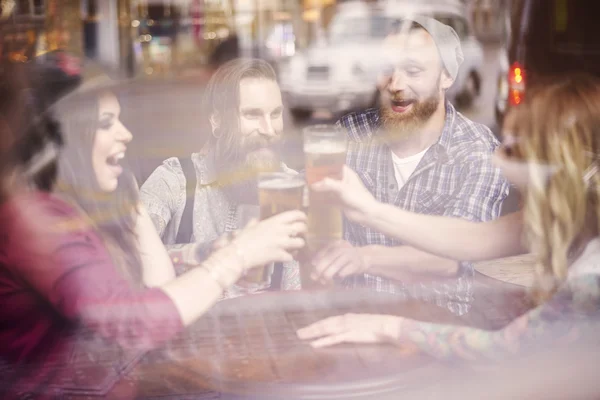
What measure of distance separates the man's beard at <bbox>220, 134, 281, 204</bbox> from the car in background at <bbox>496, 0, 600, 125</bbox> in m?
1.44

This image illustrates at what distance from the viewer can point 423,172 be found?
8.52ft

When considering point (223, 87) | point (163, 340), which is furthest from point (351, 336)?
point (223, 87)

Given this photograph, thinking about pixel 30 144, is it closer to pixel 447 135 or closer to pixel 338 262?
pixel 338 262

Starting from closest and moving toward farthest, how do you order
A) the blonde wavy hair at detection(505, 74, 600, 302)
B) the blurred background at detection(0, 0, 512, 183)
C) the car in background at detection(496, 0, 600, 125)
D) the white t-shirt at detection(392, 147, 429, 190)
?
the blonde wavy hair at detection(505, 74, 600, 302) → the white t-shirt at detection(392, 147, 429, 190) → the blurred background at detection(0, 0, 512, 183) → the car in background at detection(496, 0, 600, 125)

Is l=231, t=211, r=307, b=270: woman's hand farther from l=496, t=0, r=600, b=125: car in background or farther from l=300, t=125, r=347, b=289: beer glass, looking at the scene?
l=496, t=0, r=600, b=125: car in background

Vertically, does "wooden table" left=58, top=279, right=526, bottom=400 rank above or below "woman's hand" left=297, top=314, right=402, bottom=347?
below

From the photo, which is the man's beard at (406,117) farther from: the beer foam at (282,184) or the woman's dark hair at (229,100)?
the beer foam at (282,184)

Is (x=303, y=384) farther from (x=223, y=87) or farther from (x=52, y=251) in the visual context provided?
(x=223, y=87)

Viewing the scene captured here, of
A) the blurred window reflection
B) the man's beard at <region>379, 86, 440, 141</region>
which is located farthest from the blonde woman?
the blurred window reflection

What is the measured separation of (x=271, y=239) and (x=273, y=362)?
47cm

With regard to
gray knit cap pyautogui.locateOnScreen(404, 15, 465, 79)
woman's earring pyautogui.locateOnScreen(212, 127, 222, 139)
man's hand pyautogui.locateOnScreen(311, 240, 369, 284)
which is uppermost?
gray knit cap pyautogui.locateOnScreen(404, 15, 465, 79)

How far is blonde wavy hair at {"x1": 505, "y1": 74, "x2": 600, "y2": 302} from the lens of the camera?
2.00 m

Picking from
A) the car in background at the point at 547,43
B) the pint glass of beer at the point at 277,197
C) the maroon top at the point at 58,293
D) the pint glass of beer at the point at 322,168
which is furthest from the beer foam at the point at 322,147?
the car in background at the point at 547,43

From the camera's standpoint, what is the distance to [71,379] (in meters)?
1.76
